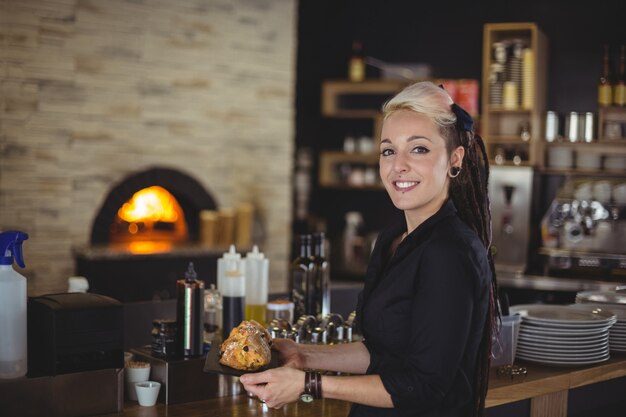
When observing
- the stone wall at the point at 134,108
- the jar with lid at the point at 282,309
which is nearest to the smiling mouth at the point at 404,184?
the jar with lid at the point at 282,309

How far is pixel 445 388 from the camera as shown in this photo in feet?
6.35

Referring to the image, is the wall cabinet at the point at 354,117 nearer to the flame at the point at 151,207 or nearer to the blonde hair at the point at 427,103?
the flame at the point at 151,207

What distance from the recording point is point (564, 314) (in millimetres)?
3295

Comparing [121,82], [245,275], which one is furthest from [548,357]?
[121,82]

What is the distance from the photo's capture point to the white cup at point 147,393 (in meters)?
2.59

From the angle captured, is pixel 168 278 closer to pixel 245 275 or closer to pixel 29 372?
pixel 245 275

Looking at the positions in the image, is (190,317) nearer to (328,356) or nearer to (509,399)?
(328,356)

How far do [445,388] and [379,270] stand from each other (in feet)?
1.31

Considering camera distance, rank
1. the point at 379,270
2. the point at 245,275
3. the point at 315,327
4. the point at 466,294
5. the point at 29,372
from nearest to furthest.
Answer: the point at 466,294, the point at 379,270, the point at 29,372, the point at 315,327, the point at 245,275

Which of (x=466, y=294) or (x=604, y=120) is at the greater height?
(x=604, y=120)

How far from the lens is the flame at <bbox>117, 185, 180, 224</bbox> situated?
22.7 feet

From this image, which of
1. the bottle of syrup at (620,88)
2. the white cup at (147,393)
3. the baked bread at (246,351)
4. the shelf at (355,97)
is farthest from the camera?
the shelf at (355,97)

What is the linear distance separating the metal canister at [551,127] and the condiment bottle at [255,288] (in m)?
4.28

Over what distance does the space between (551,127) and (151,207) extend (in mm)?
3306
